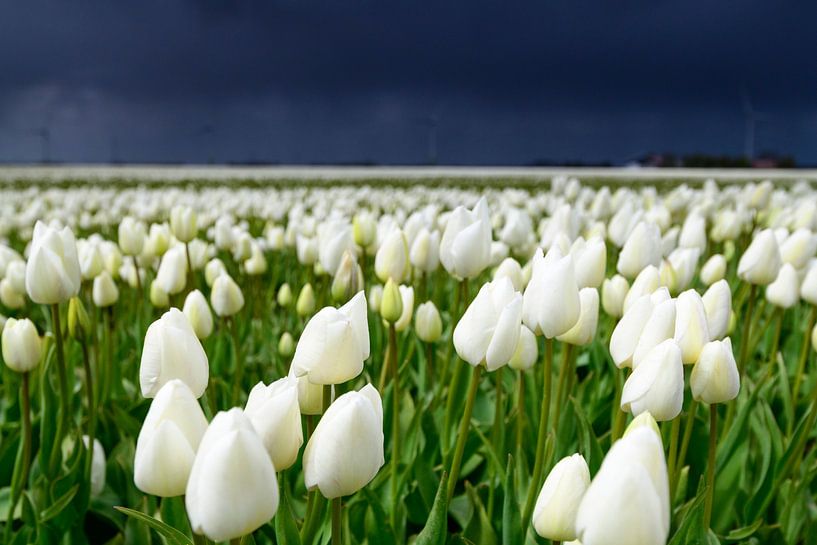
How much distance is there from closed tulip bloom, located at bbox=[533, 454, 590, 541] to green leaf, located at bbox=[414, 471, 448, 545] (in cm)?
25

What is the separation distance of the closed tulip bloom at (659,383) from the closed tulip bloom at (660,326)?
0.06m

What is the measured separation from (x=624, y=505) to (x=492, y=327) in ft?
1.96

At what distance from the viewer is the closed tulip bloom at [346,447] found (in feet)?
2.85

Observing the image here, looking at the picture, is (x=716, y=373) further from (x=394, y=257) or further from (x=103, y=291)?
(x=103, y=291)

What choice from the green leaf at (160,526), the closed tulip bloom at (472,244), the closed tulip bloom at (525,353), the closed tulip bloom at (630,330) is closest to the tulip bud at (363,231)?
the closed tulip bloom at (472,244)

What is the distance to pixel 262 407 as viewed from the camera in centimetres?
87

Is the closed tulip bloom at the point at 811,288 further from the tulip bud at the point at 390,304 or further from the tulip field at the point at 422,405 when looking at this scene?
the tulip bud at the point at 390,304

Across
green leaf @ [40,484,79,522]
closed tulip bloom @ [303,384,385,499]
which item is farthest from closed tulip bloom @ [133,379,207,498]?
green leaf @ [40,484,79,522]

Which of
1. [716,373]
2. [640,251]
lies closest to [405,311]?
[640,251]

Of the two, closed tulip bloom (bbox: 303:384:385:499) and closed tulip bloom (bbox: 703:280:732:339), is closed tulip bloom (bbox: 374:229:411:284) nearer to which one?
closed tulip bloom (bbox: 703:280:732:339)

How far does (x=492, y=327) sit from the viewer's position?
1265 mm

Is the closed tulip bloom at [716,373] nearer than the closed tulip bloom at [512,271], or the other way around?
the closed tulip bloom at [716,373]

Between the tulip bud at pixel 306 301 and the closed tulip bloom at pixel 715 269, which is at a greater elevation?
the closed tulip bloom at pixel 715 269

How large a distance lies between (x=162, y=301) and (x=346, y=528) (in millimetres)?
1438
